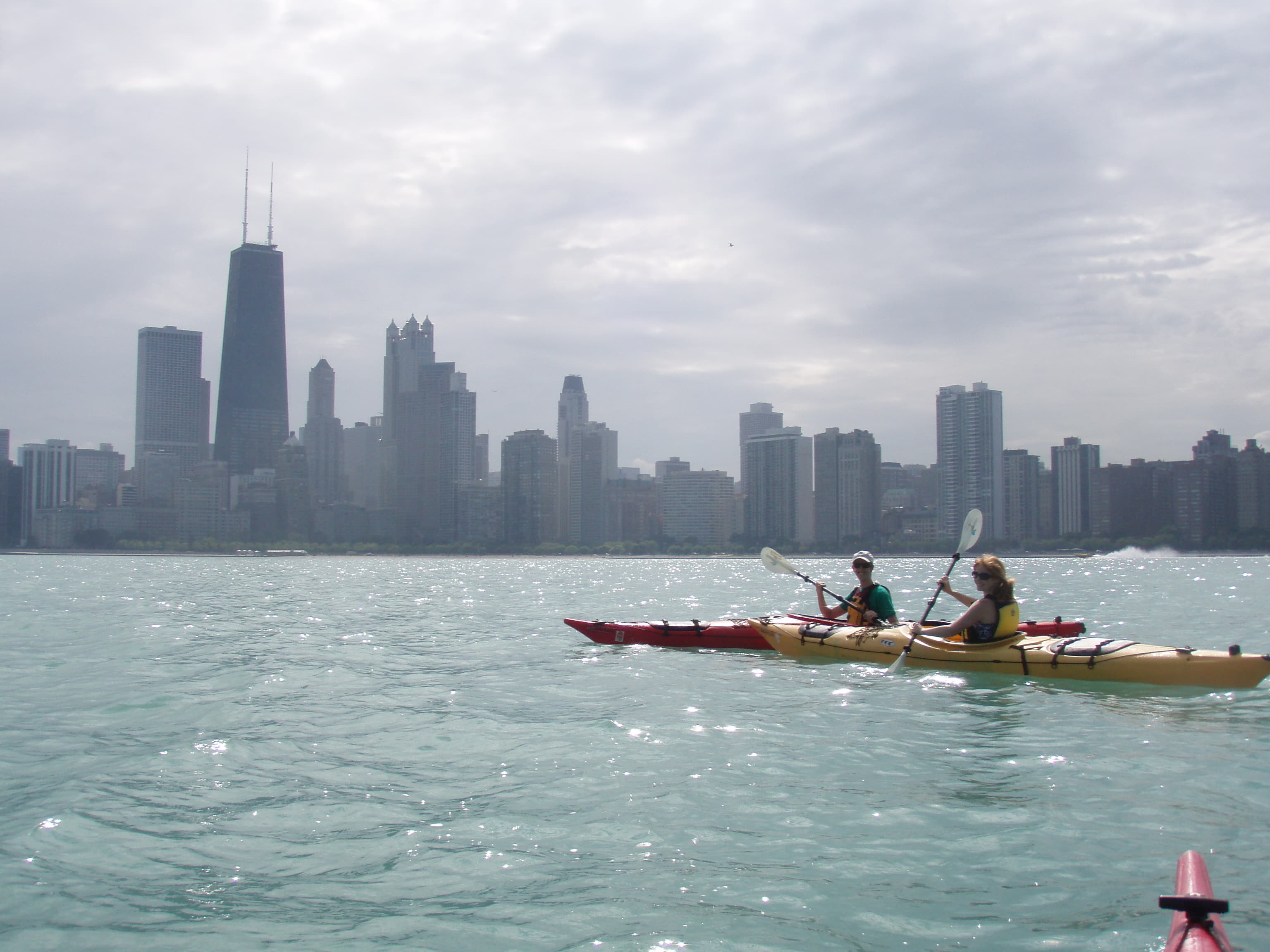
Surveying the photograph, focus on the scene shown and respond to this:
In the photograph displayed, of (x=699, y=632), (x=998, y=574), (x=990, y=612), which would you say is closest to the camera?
(x=998, y=574)

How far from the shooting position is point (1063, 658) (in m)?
11.3

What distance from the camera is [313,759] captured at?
8.01 m

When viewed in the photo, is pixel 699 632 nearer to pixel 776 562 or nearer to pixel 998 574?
pixel 776 562

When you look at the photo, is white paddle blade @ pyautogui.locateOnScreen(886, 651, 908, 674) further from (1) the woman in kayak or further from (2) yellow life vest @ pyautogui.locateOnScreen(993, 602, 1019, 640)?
(2) yellow life vest @ pyautogui.locateOnScreen(993, 602, 1019, 640)

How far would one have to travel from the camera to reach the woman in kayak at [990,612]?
1123 cm

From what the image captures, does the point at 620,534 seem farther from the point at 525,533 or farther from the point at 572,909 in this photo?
the point at 572,909

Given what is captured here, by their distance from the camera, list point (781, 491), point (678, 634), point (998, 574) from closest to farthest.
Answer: point (998, 574)
point (678, 634)
point (781, 491)

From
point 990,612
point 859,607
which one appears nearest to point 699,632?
point 859,607

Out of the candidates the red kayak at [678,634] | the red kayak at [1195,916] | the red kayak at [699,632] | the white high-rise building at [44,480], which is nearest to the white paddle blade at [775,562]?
the red kayak at [678,634]

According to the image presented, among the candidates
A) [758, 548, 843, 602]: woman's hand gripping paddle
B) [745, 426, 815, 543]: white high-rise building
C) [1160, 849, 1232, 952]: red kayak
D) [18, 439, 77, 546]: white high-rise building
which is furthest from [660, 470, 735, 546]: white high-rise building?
[1160, 849, 1232, 952]: red kayak

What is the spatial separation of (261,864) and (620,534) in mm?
154442

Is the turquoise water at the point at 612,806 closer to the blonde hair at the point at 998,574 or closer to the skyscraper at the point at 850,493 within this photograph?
the blonde hair at the point at 998,574

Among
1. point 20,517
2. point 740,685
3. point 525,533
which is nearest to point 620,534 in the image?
point 525,533

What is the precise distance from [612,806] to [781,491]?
483ft
